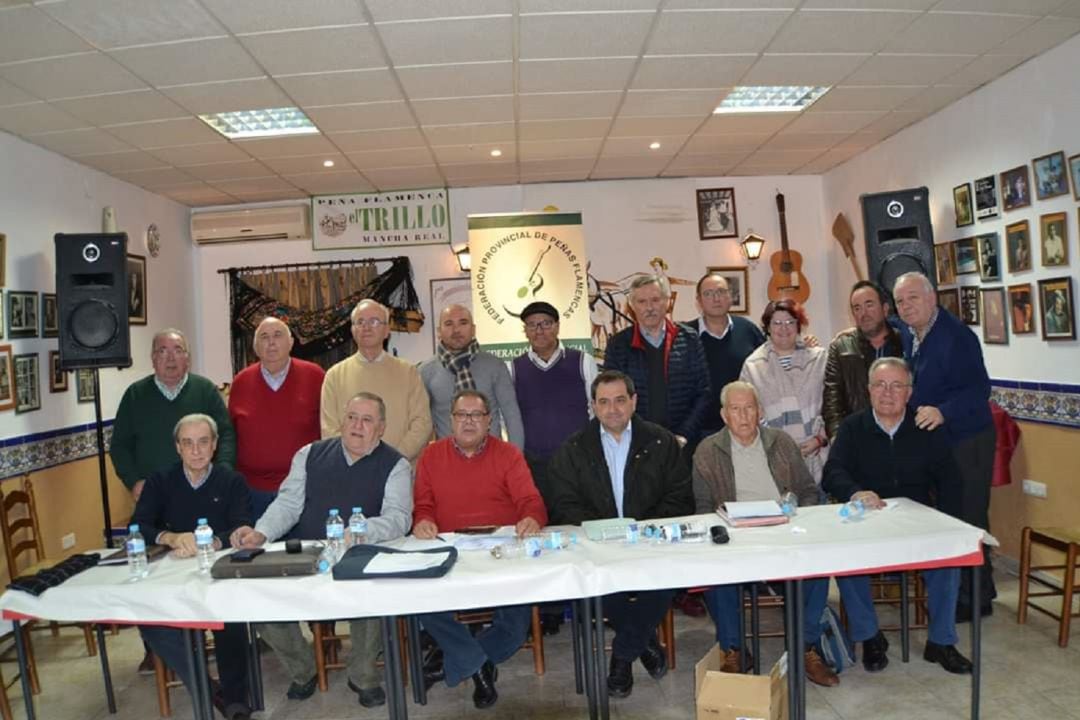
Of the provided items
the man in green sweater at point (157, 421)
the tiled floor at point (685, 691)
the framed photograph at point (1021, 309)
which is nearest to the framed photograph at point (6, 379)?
the man in green sweater at point (157, 421)

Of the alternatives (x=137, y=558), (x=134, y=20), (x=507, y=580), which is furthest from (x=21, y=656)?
(x=134, y=20)

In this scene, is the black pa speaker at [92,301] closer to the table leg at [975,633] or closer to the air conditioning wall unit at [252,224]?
the air conditioning wall unit at [252,224]

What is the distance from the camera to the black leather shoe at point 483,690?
10.2 ft

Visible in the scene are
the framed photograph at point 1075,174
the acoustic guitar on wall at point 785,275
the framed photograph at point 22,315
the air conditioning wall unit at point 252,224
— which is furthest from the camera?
the acoustic guitar on wall at point 785,275

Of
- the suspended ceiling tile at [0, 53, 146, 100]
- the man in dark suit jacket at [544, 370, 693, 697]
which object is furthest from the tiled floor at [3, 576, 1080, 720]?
the suspended ceiling tile at [0, 53, 146, 100]

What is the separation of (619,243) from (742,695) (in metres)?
5.32

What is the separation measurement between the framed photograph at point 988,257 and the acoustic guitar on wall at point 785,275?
2.34 metres

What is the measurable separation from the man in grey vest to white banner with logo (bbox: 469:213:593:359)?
2350 millimetres

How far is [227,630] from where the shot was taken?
10.2ft

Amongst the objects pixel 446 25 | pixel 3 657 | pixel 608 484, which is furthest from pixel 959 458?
pixel 3 657

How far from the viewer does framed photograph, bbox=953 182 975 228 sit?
16.7ft

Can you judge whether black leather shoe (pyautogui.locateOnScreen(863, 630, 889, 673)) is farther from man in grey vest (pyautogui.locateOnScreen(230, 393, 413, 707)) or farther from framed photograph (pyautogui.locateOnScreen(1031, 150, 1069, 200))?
framed photograph (pyautogui.locateOnScreen(1031, 150, 1069, 200))

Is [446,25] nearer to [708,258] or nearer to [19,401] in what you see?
[19,401]

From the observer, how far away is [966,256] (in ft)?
17.0
